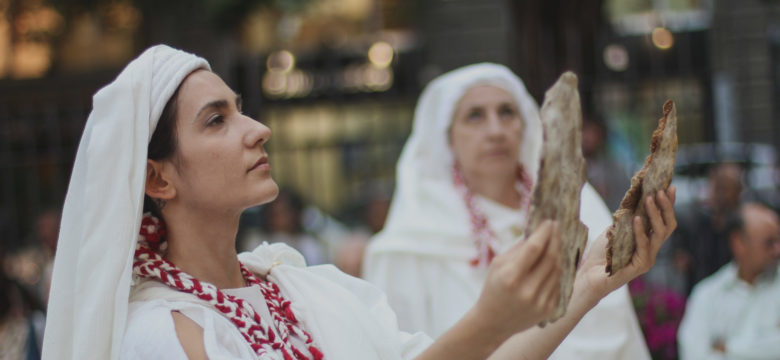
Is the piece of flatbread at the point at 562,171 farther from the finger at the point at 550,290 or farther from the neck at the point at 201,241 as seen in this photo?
the neck at the point at 201,241

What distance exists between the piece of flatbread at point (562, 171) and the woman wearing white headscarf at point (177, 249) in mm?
316

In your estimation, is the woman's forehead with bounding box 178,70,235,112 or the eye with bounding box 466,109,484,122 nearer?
the woman's forehead with bounding box 178,70,235,112

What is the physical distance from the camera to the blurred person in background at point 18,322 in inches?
180

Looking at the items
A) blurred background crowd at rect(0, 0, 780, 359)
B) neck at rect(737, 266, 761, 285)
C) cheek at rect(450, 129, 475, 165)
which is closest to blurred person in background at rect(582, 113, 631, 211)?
blurred background crowd at rect(0, 0, 780, 359)

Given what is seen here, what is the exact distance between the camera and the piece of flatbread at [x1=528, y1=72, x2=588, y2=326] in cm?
161

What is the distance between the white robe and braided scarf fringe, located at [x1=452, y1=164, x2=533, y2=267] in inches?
54.3

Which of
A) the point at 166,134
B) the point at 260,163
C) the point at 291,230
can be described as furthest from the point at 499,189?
the point at 291,230

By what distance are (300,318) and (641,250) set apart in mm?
869

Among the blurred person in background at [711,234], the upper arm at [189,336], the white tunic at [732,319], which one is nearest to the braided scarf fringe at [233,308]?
the upper arm at [189,336]

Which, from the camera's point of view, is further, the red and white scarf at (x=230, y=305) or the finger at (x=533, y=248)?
the red and white scarf at (x=230, y=305)

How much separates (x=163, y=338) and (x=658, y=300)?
11.9 ft

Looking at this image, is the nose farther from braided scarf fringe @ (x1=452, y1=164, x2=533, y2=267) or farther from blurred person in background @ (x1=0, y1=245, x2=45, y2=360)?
blurred person in background @ (x1=0, y1=245, x2=45, y2=360)

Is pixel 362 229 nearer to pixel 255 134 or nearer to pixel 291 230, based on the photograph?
pixel 291 230

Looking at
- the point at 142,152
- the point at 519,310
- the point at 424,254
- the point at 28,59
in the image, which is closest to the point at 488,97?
the point at 424,254
